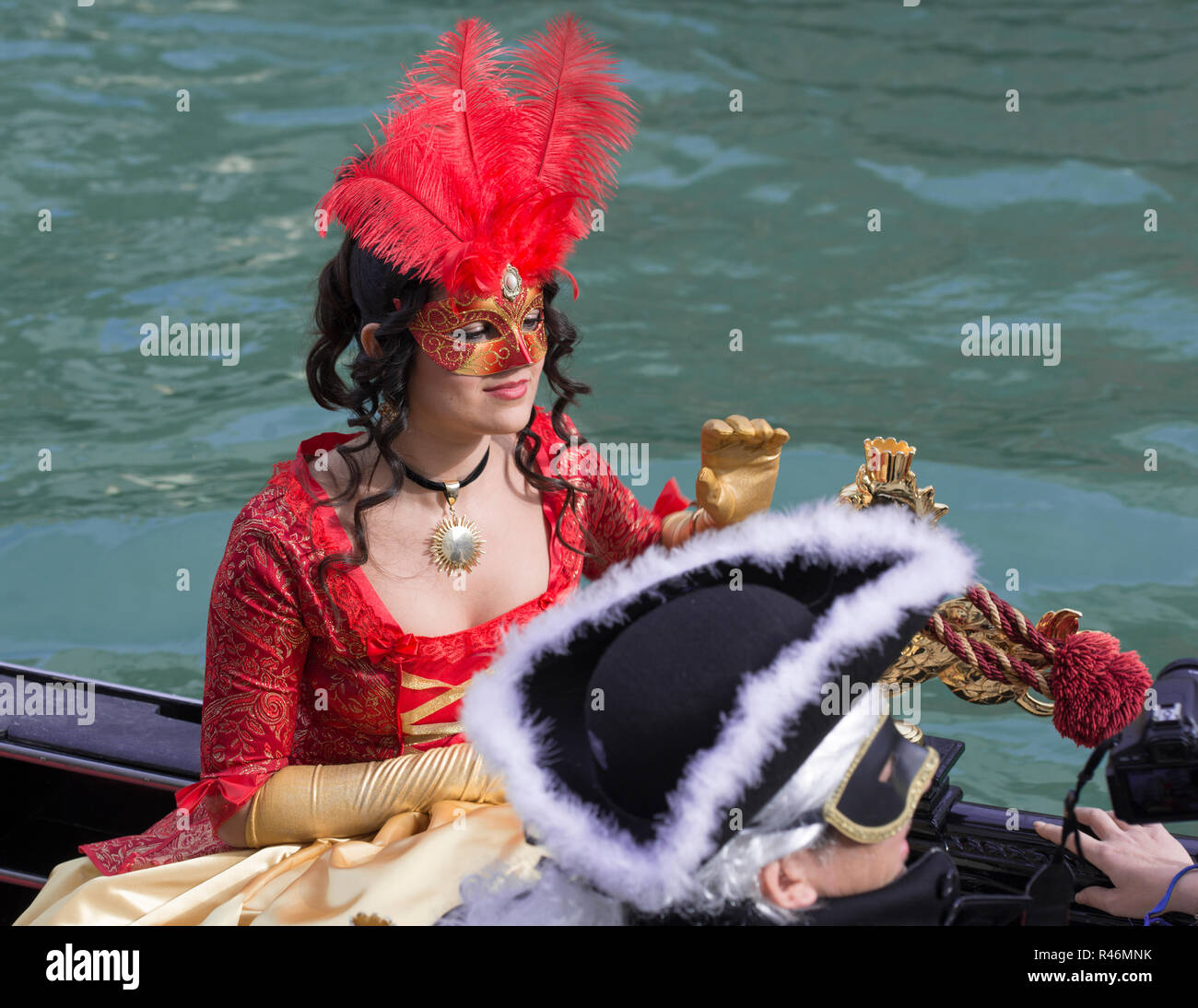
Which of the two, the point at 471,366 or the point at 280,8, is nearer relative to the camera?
the point at 471,366

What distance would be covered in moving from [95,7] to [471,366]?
9149 mm

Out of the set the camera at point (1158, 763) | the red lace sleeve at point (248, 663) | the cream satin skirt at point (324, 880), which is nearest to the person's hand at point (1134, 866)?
the camera at point (1158, 763)

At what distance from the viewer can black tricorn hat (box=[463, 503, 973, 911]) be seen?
1408mm

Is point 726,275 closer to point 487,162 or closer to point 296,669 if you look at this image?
point 487,162

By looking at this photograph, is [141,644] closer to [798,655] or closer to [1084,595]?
[1084,595]

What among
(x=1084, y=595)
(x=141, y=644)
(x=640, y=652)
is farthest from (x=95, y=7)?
(x=640, y=652)

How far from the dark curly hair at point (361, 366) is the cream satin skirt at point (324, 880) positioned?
420 millimetres

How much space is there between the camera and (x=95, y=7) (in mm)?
9766

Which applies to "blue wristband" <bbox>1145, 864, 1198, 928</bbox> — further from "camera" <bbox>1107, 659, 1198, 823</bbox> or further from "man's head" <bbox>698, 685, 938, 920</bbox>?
"man's head" <bbox>698, 685, 938, 920</bbox>

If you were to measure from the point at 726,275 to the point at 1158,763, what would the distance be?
5649mm

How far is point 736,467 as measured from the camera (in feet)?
7.82

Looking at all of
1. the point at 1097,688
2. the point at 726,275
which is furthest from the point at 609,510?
the point at 726,275

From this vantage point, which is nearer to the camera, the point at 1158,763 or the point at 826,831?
the point at 826,831

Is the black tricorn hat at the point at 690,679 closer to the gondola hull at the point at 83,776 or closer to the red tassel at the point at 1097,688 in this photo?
the red tassel at the point at 1097,688
